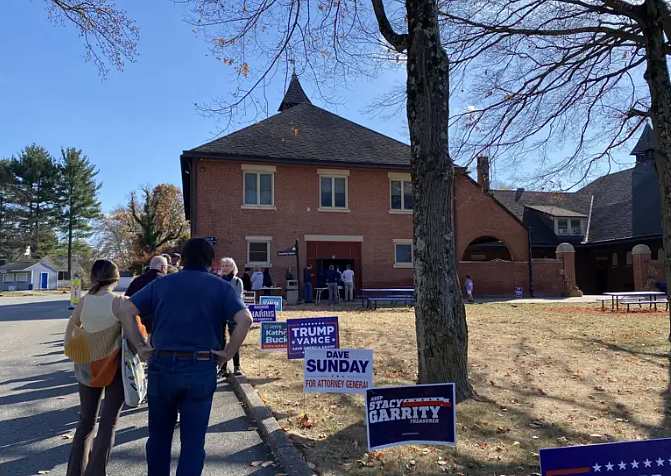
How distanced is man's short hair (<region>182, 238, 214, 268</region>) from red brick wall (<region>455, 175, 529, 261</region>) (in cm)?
2572

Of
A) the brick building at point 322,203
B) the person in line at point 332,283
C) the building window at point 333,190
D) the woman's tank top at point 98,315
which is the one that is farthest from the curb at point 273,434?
the building window at point 333,190

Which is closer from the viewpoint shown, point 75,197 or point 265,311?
point 265,311

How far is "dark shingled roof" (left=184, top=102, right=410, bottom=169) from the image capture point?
78.4 ft

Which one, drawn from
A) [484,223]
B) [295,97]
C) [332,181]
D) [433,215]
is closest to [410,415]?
[433,215]

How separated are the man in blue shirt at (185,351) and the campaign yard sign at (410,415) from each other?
54.7 inches

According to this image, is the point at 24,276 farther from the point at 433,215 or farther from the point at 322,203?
the point at 433,215

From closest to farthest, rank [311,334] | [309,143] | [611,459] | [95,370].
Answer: [611,459] < [95,370] < [311,334] < [309,143]

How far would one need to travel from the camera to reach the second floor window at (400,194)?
87.5 feet

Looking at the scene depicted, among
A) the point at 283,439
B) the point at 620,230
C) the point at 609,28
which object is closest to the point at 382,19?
the point at 283,439

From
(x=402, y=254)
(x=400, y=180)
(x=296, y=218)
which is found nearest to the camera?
(x=296, y=218)

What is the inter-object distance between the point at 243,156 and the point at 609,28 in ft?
53.5

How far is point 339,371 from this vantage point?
562 cm

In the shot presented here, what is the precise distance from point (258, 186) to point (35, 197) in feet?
164

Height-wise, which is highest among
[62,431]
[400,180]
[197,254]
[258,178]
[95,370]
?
[400,180]
